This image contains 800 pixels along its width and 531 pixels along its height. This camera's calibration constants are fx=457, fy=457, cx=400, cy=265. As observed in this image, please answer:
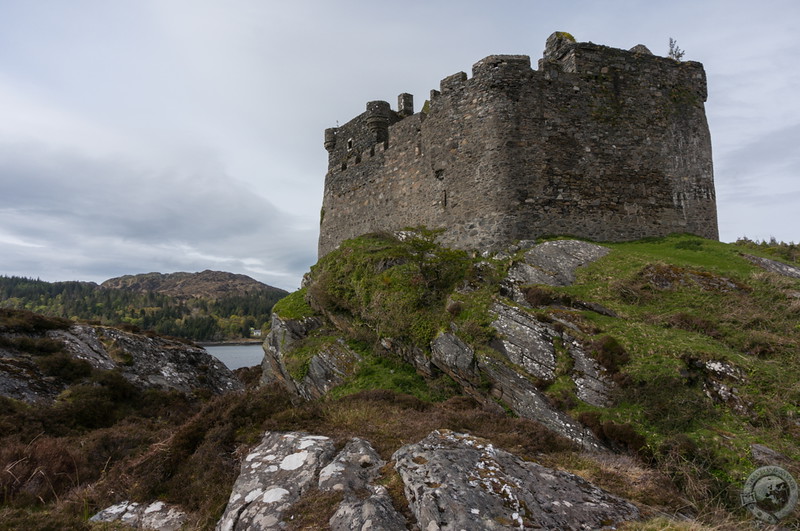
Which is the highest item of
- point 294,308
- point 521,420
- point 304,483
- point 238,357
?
point 294,308

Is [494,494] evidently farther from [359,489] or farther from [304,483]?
[304,483]

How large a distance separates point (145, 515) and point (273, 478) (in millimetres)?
1890

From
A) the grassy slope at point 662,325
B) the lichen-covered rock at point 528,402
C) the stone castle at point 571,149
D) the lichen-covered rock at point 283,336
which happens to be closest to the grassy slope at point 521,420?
the grassy slope at point 662,325

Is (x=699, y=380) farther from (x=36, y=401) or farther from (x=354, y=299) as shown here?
(x=36, y=401)

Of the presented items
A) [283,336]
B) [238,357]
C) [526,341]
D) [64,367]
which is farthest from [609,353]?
[238,357]

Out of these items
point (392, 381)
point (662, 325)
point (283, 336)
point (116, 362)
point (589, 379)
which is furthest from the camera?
point (283, 336)

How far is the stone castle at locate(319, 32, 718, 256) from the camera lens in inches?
654

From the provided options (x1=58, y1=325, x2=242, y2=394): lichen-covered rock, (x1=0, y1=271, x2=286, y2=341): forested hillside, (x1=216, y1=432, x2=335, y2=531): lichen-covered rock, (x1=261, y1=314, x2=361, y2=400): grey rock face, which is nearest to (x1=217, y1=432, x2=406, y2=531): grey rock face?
(x1=216, y1=432, x2=335, y2=531): lichen-covered rock

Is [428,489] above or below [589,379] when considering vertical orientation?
below

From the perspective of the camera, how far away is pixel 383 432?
755 centimetres

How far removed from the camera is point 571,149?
17.0m

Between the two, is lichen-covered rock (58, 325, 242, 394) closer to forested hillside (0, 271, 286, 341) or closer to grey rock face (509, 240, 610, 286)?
grey rock face (509, 240, 610, 286)

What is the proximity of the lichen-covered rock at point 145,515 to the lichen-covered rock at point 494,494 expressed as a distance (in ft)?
10.2

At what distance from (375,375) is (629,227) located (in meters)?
10.9
